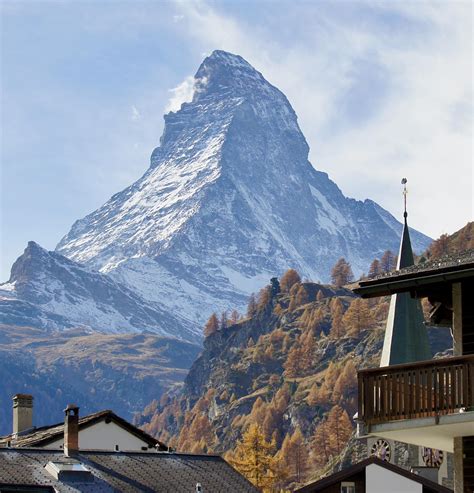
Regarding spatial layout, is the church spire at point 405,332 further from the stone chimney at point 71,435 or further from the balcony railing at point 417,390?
the balcony railing at point 417,390

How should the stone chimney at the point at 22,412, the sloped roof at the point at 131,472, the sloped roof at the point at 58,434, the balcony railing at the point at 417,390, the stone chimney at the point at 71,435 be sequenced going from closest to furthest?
the balcony railing at the point at 417,390 < the sloped roof at the point at 131,472 < the stone chimney at the point at 71,435 < the sloped roof at the point at 58,434 < the stone chimney at the point at 22,412

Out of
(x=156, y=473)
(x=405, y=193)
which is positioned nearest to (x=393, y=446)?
(x=405, y=193)

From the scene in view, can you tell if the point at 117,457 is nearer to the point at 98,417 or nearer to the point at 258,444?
the point at 98,417

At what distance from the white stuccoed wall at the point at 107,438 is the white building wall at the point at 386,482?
12590mm

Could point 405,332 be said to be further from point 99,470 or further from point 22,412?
point 99,470

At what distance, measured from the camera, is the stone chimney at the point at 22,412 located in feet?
225

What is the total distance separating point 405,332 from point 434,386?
70.8 metres

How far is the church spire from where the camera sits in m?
95.9

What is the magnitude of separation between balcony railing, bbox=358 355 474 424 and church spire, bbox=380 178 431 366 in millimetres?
67090

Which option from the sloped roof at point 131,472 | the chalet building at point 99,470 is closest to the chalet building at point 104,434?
the chalet building at point 99,470

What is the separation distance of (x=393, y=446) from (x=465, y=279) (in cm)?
6343

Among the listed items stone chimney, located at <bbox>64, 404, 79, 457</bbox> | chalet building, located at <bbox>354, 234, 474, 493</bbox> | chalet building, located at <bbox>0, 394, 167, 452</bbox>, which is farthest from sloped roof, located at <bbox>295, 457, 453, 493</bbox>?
chalet building, located at <bbox>354, 234, 474, 493</bbox>

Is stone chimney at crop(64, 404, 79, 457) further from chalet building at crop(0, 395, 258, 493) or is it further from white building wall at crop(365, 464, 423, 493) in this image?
white building wall at crop(365, 464, 423, 493)

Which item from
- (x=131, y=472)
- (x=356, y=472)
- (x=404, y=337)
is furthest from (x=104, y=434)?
(x=404, y=337)
